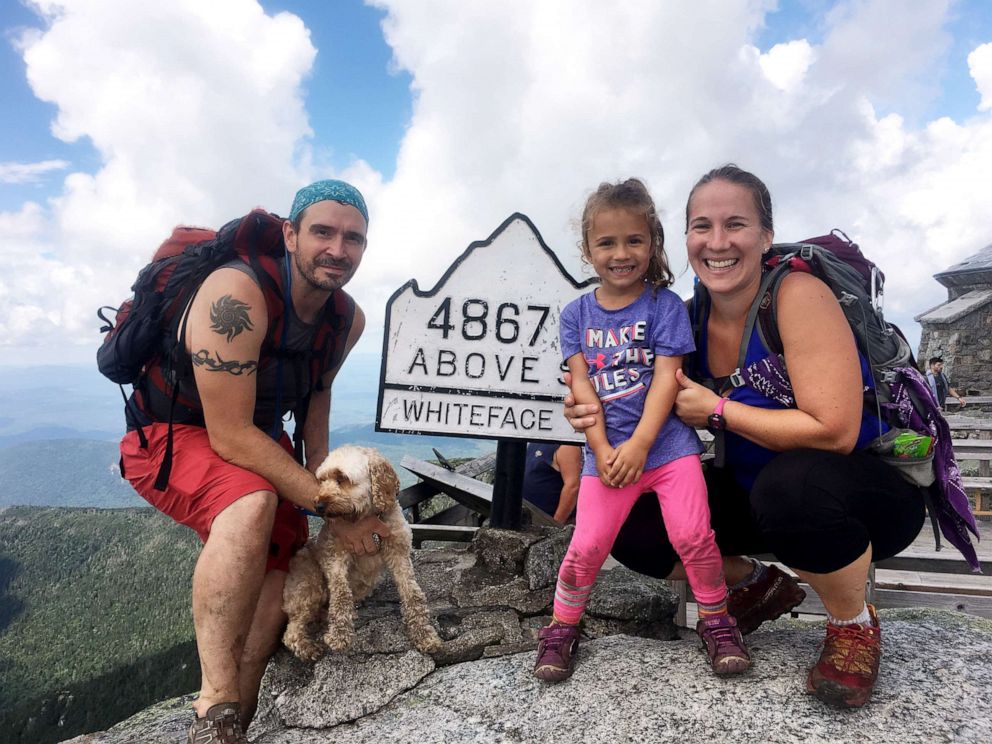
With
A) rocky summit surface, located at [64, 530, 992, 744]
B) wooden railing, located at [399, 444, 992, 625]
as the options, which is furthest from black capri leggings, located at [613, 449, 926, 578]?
wooden railing, located at [399, 444, 992, 625]

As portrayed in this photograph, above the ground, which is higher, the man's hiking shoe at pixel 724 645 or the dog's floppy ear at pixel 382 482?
the dog's floppy ear at pixel 382 482

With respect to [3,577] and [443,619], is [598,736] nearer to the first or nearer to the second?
[443,619]

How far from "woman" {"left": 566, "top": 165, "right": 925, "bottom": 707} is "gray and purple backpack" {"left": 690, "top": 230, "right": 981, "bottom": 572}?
5 cm

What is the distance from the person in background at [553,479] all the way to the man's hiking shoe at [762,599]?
5.22ft

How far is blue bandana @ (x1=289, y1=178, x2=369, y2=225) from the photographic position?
9.25ft

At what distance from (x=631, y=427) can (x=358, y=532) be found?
1.40m

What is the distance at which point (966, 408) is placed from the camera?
12.3 m

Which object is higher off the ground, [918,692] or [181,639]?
[918,692]

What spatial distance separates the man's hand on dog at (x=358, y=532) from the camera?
271 centimetres

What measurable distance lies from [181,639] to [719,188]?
6.88 metres

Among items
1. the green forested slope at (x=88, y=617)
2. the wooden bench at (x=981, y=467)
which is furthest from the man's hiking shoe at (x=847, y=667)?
the wooden bench at (x=981, y=467)

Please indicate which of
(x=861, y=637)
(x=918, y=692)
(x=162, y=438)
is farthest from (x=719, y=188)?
(x=162, y=438)

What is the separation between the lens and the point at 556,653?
2344 millimetres

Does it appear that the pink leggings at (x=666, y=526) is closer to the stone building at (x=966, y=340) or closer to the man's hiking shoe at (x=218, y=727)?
the man's hiking shoe at (x=218, y=727)
